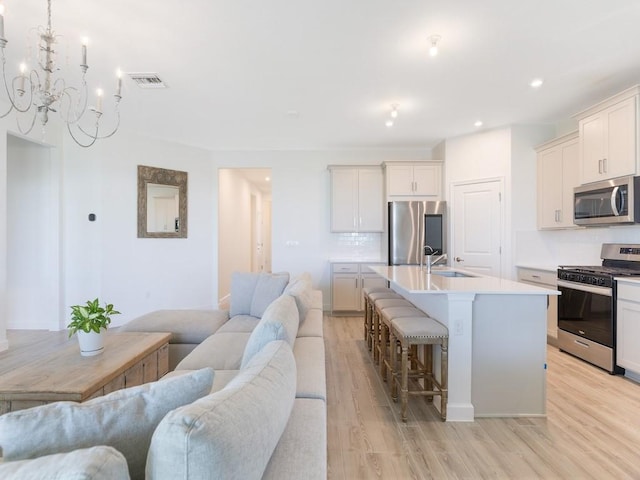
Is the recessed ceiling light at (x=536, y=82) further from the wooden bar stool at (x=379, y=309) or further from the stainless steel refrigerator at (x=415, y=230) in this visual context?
the wooden bar stool at (x=379, y=309)

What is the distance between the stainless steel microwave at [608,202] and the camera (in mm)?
2955

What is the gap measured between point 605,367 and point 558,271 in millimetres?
1014

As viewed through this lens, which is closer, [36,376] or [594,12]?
[36,376]

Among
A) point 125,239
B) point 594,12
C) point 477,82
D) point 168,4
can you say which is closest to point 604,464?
point 594,12

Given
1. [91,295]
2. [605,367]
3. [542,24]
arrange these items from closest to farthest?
[542,24] → [605,367] → [91,295]

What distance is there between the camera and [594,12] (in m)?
2.20

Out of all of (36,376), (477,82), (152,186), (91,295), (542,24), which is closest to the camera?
(36,376)

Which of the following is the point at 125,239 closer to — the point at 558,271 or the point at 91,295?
the point at 91,295

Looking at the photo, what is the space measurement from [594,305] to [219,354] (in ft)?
11.4

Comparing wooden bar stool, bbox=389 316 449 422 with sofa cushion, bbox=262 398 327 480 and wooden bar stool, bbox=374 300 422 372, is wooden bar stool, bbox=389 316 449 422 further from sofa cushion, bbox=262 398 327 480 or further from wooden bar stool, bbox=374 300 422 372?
sofa cushion, bbox=262 398 327 480

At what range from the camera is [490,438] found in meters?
2.00

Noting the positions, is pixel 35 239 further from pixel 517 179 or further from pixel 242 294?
pixel 517 179

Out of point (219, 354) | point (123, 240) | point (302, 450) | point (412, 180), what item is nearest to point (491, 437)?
point (302, 450)

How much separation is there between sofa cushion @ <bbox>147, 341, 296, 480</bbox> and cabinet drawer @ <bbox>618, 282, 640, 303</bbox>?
3377mm
